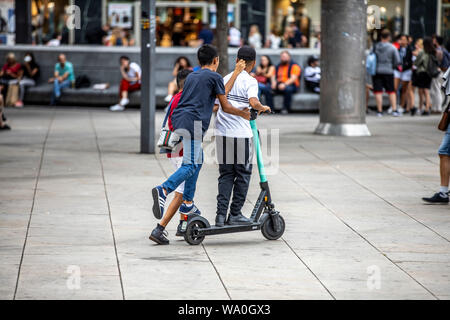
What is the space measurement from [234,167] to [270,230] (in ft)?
2.05

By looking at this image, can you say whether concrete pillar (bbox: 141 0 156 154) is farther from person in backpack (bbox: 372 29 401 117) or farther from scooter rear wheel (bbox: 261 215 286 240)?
person in backpack (bbox: 372 29 401 117)

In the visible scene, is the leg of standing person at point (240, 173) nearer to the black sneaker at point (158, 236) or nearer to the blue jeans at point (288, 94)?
the black sneaker at point (158, 236)

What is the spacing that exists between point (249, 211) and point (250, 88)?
194cm

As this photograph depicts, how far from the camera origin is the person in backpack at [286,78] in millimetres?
20297

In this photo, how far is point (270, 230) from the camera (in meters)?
7.63

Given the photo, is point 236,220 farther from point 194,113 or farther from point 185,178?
point 194,113


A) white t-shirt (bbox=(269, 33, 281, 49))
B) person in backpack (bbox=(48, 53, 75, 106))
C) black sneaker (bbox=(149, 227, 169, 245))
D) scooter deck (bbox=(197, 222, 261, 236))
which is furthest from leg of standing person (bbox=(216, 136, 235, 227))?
white t-shirt (bbox=(269, 33, 281, 49))

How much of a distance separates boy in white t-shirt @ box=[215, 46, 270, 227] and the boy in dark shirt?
0.18 metres

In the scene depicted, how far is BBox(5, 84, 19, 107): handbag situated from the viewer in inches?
848

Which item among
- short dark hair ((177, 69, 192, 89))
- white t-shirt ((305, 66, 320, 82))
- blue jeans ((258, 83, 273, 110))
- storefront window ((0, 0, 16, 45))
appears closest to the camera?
short dark hair ((177, 69, 192, 89))

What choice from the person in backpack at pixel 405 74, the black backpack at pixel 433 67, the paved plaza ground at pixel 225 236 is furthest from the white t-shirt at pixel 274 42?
the paved plaza ground at pixel 225 236

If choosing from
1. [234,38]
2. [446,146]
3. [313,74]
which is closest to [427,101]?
[313,74]
